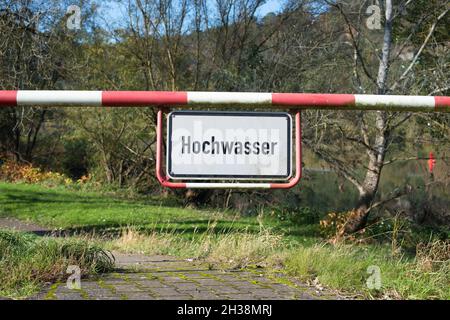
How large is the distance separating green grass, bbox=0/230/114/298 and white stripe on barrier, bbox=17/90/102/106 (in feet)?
4.16

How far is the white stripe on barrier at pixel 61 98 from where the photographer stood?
3.92m

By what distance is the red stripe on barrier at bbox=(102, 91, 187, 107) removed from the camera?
389 centimetres

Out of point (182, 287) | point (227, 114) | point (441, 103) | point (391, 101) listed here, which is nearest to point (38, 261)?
point (182, 287)

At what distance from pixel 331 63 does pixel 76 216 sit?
7.18 m

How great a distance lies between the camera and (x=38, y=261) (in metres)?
4.61

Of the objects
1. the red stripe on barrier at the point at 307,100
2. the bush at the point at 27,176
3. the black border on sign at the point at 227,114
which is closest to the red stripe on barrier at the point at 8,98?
the black border on sign at the point at 227,114

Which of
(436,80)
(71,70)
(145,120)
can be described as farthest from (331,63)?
(71,70)

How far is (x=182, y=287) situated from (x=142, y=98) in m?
1.43

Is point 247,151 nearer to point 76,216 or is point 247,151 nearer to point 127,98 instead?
point 127,98

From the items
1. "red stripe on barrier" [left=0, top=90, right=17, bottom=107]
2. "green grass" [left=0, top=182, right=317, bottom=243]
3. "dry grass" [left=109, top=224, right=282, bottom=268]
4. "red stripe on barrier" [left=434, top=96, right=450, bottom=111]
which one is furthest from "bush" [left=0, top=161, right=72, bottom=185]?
"red stripe on barrier" [left=434, top=96, right=450, bottom=111]

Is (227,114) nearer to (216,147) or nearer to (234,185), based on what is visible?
(216,147)

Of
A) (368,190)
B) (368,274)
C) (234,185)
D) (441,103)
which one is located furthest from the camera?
(368,190)

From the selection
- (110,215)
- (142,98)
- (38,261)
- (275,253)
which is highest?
(142,98)

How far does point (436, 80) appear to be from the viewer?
12570 mm
